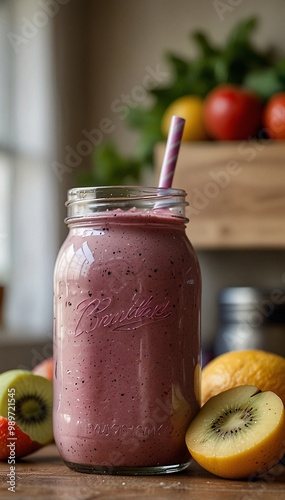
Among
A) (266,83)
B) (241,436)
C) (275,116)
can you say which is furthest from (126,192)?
(266,83)

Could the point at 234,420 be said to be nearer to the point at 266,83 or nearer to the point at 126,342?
the point at 126,342

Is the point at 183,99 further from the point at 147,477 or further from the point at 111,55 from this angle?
the point at 147,477

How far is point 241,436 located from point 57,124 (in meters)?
2.00

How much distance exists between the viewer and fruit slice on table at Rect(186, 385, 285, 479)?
640mm

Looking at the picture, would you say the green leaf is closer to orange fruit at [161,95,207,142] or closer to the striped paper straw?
orange fruit at [161,95,207,142]

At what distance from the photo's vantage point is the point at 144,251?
0.68 metres

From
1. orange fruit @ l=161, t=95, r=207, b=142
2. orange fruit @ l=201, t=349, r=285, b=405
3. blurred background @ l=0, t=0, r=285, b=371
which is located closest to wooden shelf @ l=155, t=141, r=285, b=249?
orange fruit @ l=161, t=95, r=207, b=142

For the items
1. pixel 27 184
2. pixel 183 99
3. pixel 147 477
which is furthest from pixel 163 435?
pixel 27 184

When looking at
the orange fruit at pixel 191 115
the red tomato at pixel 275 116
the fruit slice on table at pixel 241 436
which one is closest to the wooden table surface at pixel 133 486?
the fruit slice on table at pixel 241 436

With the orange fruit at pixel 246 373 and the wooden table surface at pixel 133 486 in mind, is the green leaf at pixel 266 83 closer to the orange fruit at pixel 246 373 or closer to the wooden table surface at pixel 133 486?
the orange fruit at pixel 246 373

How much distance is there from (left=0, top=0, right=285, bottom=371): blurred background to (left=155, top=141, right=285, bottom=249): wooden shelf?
0.27 meters

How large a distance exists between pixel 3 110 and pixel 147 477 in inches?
77.5

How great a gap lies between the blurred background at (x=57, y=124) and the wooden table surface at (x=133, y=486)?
5.36 ft

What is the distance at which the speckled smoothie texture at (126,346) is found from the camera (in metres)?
0.66
